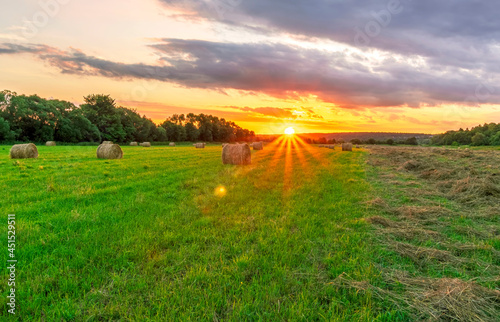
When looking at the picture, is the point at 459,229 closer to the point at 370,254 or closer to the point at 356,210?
the point at 356,210

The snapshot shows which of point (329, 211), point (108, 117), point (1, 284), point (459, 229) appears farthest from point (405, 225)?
point (108, 117)

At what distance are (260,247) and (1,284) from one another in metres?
4.01

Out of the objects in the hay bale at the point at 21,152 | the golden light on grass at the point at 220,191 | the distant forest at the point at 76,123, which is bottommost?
the golden light on grass at the point at 220,191

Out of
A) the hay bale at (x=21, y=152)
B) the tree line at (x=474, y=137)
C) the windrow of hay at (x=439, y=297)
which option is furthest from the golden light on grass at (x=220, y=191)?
the tree line at (x=474, y=137)

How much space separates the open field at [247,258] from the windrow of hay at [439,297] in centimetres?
2

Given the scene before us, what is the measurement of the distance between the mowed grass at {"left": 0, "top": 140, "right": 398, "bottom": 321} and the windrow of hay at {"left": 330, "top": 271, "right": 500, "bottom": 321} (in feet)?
0.60

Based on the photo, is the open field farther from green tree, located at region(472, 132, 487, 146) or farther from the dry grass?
green tree, located at region(472, 132, 487, 146)

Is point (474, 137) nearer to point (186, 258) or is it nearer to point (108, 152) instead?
point (108, 152)

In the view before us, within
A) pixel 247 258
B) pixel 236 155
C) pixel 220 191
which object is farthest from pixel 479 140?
pixel 247 258

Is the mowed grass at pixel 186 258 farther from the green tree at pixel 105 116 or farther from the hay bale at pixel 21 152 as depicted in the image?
the green tree at pixel 105 116

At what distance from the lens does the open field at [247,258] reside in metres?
3.17

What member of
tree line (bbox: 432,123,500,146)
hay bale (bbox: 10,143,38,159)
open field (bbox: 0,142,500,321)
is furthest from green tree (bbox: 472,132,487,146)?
hay bale (bbox: 10,143,38,159)

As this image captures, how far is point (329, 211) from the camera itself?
24.6ft

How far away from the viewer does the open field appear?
3174 mm
